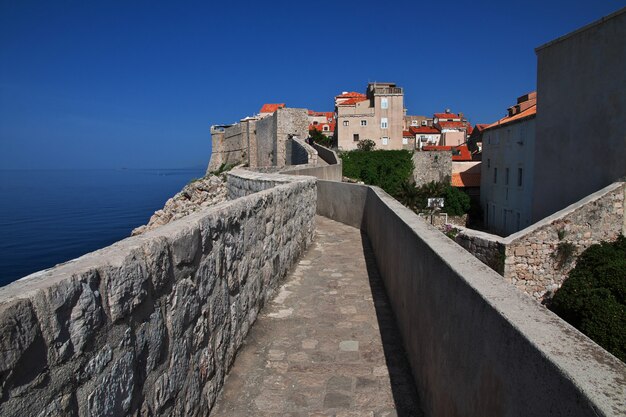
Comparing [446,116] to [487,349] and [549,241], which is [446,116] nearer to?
[549,241]

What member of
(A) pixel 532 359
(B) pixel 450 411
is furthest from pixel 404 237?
(A) pixel 532 359

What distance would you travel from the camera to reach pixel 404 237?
3.98 metres

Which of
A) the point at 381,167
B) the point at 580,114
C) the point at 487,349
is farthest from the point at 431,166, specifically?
the point at 487,349

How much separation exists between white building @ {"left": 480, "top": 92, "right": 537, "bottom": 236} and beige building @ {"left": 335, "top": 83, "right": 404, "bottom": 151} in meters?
14.6

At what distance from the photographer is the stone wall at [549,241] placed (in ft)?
46.7

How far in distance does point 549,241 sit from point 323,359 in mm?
14123

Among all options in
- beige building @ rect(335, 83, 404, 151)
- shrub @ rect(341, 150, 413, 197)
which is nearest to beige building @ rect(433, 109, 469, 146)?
beige building @ rect(335, 83, 404, 151)

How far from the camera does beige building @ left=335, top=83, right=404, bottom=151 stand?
4731cm

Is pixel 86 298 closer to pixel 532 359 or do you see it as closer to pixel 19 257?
pixel 532 359

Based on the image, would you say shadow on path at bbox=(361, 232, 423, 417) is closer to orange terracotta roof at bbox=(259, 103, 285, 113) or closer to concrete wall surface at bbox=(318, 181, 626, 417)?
concrete wall surface at bbox=(318, 181, 626, 417)

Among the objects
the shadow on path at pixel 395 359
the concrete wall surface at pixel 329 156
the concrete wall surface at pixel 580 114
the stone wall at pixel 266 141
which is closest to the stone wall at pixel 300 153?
the concrete wall surface at pixel 329 156

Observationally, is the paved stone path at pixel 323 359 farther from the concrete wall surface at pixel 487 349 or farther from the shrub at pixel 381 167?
the shrub at pixel 381 167

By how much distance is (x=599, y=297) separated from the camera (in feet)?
43.5

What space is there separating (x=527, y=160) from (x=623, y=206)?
33.5ft
